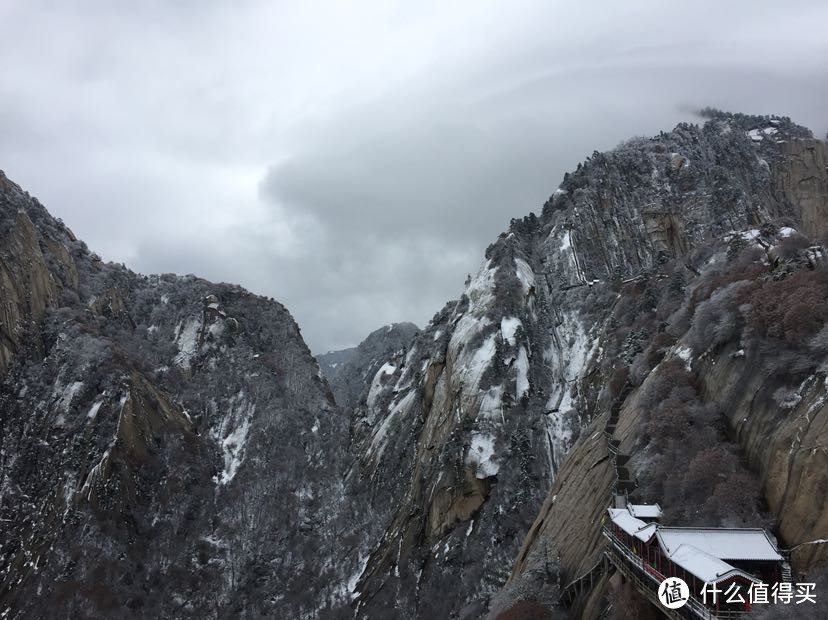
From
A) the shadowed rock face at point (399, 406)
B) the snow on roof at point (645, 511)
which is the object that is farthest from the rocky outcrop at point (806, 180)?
the snow on roof at point (645, 511)

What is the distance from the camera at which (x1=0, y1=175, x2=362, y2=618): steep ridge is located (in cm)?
6481

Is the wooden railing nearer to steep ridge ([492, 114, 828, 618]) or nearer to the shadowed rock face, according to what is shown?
steep ridge ([492, 114, 828, 618])

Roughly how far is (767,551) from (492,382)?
45.9 m

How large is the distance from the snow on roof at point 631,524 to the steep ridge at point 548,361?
4.21 meters

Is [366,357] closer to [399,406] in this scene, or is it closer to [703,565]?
[399,406]

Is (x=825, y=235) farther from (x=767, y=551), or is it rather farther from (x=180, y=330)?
(x=180, y=330)

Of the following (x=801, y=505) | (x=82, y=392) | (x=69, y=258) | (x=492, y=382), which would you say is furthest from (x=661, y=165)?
(x=69, y=258)

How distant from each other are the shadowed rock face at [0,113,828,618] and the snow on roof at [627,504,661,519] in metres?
3.35

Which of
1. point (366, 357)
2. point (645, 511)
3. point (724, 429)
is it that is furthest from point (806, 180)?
point (366, 357)

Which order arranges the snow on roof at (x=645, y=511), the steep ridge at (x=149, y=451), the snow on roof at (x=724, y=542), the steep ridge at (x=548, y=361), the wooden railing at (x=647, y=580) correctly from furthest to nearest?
the steep ridge at (x=149, y=451) < the steep ridge at (x=548, y=361) < the snow on roof at (x=645, y=511) < the snow on roof at (x=724, y=542) < the wooden railing at (x=647, y=580)

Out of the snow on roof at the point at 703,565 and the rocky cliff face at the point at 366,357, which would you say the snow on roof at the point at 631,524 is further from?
the rocky cliff face at the point at 366,357

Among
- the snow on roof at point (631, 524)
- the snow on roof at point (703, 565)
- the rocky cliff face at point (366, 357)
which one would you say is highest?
the rocky cliff face at point (366, 357)

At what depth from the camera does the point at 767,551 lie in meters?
19.2

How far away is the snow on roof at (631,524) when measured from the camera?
71.4 ft
